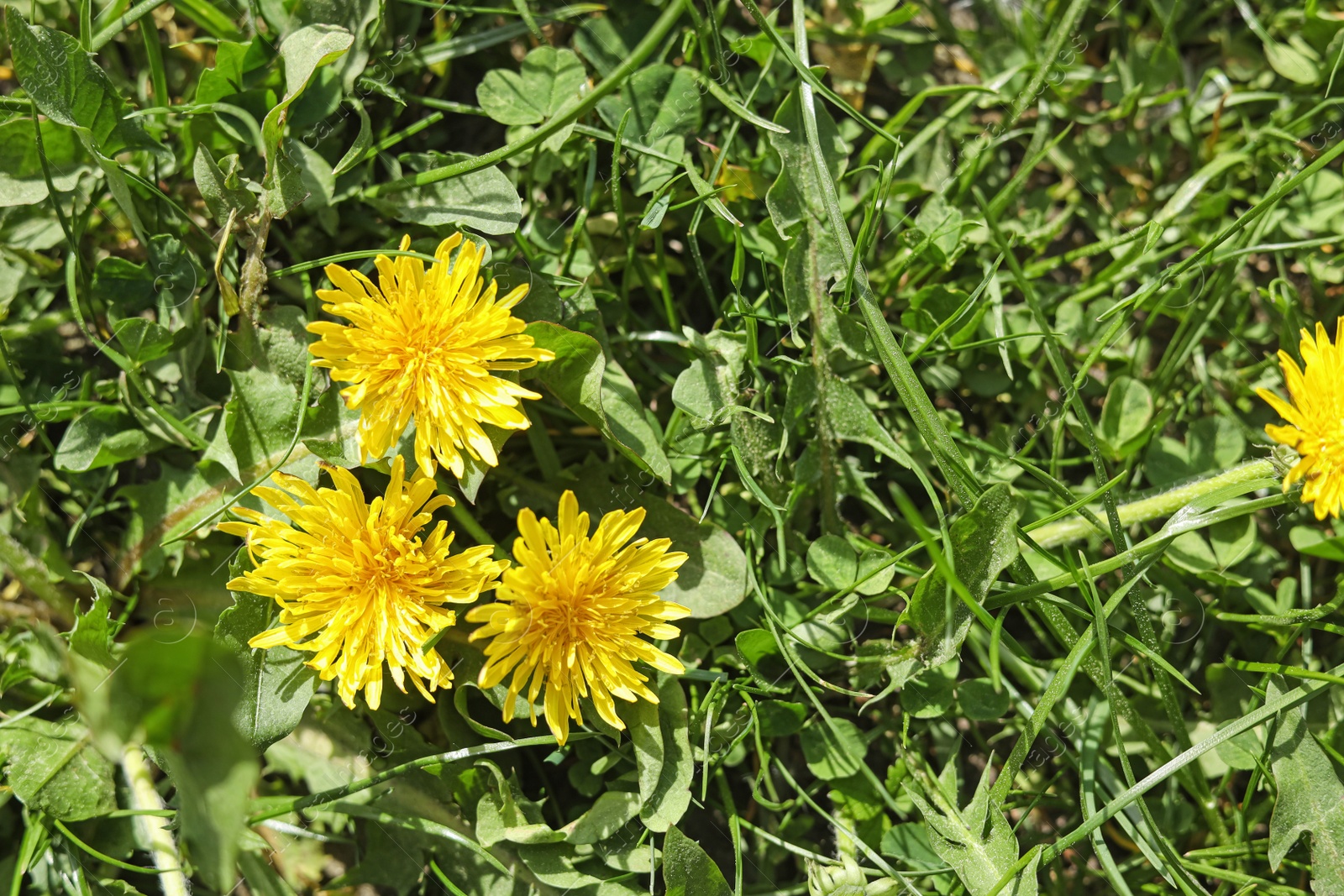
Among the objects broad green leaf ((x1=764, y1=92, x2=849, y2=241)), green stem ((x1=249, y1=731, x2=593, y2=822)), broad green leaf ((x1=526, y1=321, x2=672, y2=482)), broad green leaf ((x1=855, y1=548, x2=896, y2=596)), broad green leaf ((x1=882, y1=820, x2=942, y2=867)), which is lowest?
broad green leaf ((x1=882, y1=820, x2=942, y2=867))

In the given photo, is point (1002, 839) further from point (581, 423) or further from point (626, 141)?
point (626, 141)

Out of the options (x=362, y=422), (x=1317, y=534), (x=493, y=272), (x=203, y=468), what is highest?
(x=493, y=272)

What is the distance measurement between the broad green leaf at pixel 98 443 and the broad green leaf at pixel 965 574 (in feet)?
5.29

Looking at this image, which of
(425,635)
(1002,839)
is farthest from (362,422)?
(1002,839)

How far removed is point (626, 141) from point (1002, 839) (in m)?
1.55

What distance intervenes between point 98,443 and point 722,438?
1318 mm

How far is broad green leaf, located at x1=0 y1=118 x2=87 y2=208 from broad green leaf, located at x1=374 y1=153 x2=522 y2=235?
632 mm

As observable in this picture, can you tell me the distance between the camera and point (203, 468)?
1.91 m

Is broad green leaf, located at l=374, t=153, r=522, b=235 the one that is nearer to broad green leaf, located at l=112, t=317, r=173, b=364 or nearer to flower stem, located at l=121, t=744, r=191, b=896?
broad green leaf, located at l=112, t=317, r=173, b=364

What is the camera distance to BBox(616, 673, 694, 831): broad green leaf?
1777 millimetres

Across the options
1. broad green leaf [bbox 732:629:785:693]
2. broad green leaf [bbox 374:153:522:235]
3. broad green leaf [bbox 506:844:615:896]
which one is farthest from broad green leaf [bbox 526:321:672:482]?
broad green leaf [bbox 506:844:615:896]

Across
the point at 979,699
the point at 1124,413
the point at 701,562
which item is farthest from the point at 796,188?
the point at 979,699

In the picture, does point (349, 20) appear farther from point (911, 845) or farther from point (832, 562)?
point (911, 845)

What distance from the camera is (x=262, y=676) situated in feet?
5.69
